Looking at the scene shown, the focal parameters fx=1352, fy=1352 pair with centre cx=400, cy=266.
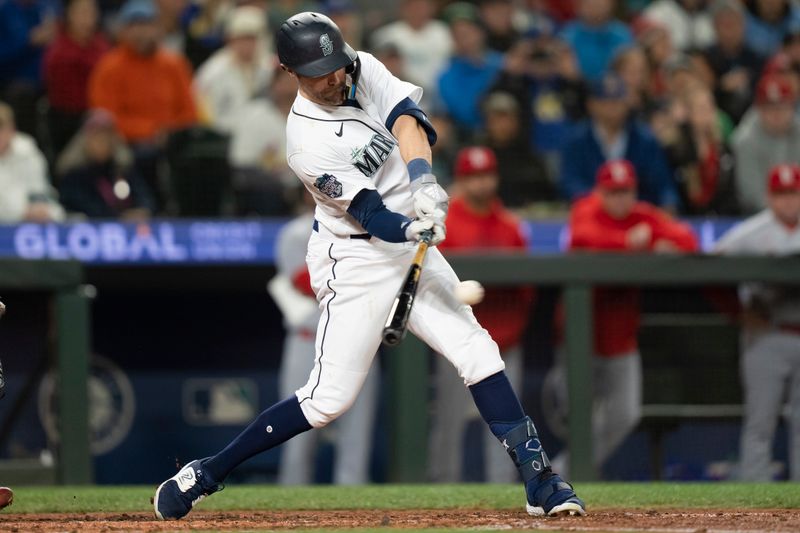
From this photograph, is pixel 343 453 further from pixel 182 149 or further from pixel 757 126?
pixel 757 126

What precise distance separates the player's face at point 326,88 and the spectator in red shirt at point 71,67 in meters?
4.23

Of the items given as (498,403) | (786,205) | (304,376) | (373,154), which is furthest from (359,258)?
(786,205)

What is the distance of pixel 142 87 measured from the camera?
8.48m

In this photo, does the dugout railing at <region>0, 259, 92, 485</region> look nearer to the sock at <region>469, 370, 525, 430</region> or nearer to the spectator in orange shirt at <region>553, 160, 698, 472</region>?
the spectator in orange shirt at <region>553, 160, 698, 472</region>

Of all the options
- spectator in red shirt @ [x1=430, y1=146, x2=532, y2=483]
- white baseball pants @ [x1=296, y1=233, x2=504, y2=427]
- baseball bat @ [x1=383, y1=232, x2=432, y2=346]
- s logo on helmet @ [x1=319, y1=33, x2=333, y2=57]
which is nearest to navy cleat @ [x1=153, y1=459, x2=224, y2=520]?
white baseball pants @ [x1=296, y1=233, x2=504, y2=427]

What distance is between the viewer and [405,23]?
9.71 m

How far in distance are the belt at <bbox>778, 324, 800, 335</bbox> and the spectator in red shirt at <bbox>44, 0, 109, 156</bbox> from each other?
4.31 meters

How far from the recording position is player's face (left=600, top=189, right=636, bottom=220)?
7.36m

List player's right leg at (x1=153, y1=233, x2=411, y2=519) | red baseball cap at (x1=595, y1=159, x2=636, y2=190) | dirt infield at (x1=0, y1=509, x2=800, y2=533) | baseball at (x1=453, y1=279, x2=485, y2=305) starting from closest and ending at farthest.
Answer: baseball at (x1=453, y1=279, x2=485, y2=305)
dirt infield at (x1=0, y1=509, x2=800, y2=533)
player's right leg at (x1=153, y1=233, x2=411, y2=519)
red baseball cap at (x1=595, y1=159, x2=636, y2=190)

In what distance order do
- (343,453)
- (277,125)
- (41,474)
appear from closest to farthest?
(41,474)
(343,453)
(277,125)

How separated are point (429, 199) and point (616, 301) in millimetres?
3312

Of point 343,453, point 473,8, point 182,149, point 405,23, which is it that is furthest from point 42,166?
point 473,8

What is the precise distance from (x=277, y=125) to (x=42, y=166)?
1506 mm

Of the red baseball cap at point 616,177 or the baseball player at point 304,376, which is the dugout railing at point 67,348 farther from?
Answer: the red baseball cap at point 616,177
